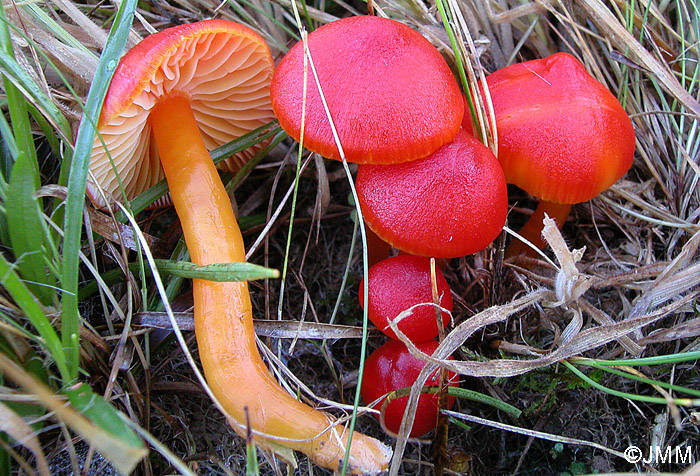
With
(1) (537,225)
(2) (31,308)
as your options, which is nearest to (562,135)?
(1) (537,225)

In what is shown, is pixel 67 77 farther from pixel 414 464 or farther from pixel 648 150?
pixel 648 150

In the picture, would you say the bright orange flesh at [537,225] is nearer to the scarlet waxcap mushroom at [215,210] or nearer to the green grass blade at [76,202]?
the scarlet waxcap mushroom at [215,210]

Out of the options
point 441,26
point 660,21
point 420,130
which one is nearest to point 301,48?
point 420,130

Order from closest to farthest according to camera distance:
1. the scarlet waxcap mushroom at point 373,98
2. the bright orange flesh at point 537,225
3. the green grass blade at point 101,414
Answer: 1. the green grass blade at point 101,414
2. the scarlet waxcap mushroom at point 373,98
3. the bright orange flesh at point 537,225

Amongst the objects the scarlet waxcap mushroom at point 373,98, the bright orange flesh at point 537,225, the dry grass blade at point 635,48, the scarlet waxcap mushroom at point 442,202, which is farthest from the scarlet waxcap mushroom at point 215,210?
the dry grass blade at point 635,48

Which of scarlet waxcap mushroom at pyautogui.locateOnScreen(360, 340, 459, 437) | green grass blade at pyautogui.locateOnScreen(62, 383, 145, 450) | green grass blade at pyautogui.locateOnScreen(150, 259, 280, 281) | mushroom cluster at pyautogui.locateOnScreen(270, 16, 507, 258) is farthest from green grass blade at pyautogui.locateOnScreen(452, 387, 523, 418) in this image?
green grass blade at pyautogui.locateOnScreen(62, 383, 145, 450)

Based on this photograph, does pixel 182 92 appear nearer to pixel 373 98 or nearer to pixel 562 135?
pixel 373 98

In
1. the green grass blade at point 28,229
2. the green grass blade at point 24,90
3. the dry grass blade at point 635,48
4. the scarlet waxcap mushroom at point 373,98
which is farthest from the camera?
the dry grass blade at point 635,48
